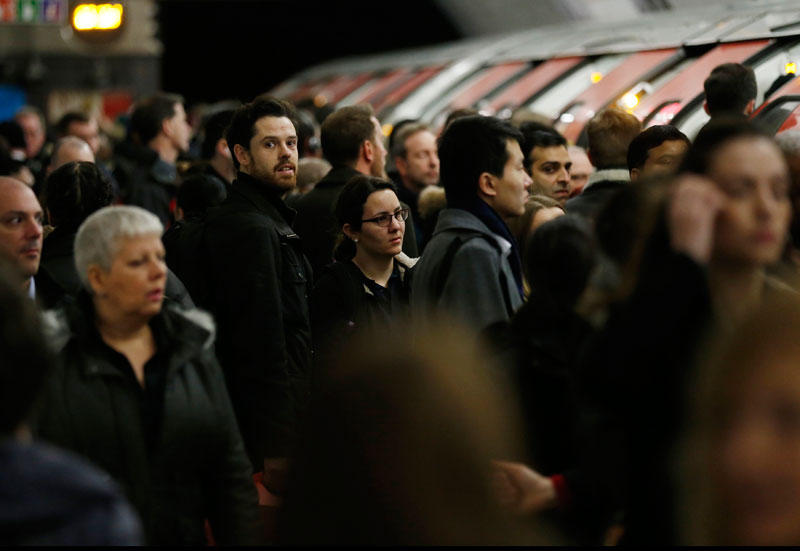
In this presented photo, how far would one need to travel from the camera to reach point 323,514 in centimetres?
194

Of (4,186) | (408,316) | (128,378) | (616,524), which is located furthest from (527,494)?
(4,186)

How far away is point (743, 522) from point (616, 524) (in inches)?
36.9

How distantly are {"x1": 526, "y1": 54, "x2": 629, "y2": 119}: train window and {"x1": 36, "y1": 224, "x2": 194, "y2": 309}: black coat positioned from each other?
776cm

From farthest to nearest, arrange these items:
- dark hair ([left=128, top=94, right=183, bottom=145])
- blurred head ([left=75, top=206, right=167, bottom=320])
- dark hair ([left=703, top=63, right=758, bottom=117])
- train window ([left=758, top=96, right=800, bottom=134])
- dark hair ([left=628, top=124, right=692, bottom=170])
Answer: dark hair ([left=128, top=94, right=183, bottom=145]), train window ([left=758, top=96, right=800, bottom=134]), dark hair ([left=703, top=63, right=758, bottom=117]), dark hair ([left=628, top=124, right=692, bottom=170]), blurred head ([left=75, top=206, right=167, bottom=320])

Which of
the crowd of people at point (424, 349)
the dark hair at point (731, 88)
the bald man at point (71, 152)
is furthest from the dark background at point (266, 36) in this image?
the crowd of people at point (424, 349)

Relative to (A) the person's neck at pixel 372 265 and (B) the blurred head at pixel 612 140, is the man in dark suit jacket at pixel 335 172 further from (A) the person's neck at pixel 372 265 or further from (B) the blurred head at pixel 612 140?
(B) the blurred head at pixel 612 140

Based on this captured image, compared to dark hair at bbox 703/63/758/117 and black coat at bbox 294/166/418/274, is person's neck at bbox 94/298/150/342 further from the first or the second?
dark hair at bbox 703/63/758/117

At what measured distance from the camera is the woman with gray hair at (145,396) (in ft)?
10.5

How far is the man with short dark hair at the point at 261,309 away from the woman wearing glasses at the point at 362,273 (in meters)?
0.11

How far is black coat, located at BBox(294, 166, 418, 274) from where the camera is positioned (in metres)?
5.89

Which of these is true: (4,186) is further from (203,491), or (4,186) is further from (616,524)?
(616,524)

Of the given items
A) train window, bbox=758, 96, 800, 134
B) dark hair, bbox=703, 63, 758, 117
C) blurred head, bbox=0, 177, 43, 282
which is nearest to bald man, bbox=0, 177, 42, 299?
blurred head, bbox=0, 177, 43, 282

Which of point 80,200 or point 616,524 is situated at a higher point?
point 80,200

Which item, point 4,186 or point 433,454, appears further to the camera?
point 4,186
